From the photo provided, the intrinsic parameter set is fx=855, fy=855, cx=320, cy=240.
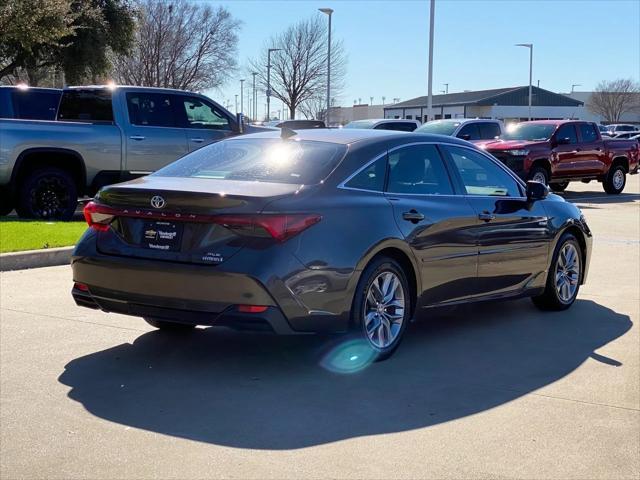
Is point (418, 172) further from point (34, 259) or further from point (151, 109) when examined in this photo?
point (151, 109)

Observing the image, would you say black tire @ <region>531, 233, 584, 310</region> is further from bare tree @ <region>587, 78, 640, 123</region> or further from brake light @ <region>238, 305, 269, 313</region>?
bare tree @ <region>587, 78, 640, 123</region>

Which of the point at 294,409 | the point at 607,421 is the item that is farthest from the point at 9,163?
the point at 607,421

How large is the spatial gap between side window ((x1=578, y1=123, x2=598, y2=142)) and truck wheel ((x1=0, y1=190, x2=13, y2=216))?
14.9 meters

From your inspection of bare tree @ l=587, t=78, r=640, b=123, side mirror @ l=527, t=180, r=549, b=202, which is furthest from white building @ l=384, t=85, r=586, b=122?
side mirror @ l=527, t=180, r=549, b=202

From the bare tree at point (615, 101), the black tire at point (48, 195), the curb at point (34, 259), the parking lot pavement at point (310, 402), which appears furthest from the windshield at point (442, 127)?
the bare tree at point (615, 101)

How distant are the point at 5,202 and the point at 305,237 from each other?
8956 millimetres

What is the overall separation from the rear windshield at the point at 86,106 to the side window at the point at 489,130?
11.5 metres

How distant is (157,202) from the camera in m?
5.52

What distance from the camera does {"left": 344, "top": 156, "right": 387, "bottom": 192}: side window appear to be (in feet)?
19.8

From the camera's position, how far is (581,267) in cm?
828

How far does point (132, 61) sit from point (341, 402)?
39.8m

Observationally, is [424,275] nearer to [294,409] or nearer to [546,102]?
[294,409]

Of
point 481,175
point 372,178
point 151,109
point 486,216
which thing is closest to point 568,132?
point 151,109

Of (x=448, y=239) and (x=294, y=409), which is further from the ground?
(x=448, y=239)
